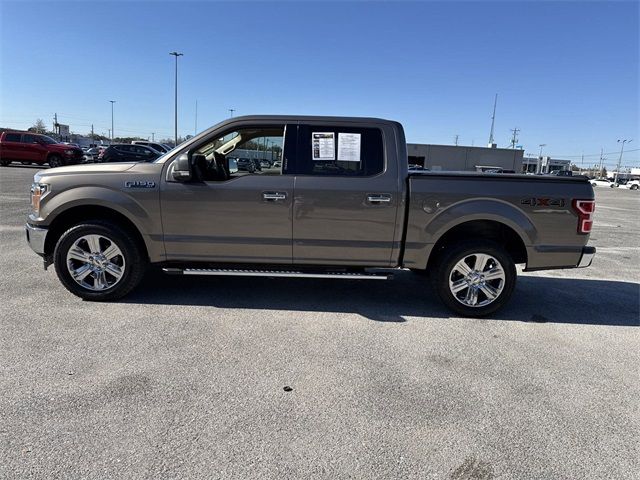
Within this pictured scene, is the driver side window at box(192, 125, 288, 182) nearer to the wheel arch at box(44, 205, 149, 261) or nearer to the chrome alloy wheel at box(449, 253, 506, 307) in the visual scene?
the wheel arch at box(44, 205, 149, 261)

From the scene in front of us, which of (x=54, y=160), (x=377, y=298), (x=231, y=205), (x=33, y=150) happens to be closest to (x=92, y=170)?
(x=231, y=205)

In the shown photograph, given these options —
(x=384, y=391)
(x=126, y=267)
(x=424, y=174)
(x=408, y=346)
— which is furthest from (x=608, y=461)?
(x=126, y=267)

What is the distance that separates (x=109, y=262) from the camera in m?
4.62

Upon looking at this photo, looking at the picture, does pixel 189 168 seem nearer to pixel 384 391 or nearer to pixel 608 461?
pixel 384 391

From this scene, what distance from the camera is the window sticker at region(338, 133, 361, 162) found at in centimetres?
451

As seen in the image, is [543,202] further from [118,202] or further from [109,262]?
[109,262]

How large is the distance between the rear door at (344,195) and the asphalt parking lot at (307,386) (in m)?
0.68

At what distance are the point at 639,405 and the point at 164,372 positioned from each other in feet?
11.2

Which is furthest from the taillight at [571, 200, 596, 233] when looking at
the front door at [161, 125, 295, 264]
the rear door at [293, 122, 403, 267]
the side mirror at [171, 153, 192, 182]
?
the side mirror at [171, 153, 192, 182]

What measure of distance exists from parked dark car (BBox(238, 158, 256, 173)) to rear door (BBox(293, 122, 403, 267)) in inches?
19.2

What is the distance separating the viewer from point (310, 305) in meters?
4.83

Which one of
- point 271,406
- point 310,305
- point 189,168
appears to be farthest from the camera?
point 310,305

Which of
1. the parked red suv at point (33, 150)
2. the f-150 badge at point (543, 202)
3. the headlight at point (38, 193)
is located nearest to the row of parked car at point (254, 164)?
the headlight at point (38, 193)

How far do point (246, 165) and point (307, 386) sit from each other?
246 centimetres
